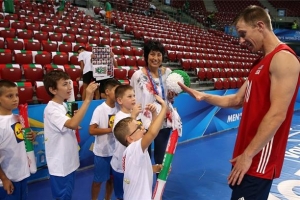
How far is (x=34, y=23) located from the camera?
783 cm

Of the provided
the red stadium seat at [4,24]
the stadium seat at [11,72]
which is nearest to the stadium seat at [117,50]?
the red stadium seat at [4,24]

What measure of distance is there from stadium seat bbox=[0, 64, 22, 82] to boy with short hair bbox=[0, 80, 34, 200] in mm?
3013

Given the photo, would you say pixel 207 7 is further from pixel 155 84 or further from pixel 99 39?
pixel 155 84

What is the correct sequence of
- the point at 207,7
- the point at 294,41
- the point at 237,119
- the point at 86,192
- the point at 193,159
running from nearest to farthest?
the point at 86,192 → the point at 193,159 → the point at 237,119 → the point at 294,41 → the point at 207,7

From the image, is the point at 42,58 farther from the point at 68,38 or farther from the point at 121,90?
the point at 121,90

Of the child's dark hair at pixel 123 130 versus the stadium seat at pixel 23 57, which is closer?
the child's dark hair at pixel 123 130

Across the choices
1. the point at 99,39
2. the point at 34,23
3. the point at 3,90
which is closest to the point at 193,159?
the point at 3,90

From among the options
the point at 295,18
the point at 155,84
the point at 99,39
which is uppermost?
the point at 295,18

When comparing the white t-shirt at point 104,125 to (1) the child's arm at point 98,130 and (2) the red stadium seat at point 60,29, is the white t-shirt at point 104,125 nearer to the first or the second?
(1) the child's arm at point 98,130

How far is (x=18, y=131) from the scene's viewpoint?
214cm

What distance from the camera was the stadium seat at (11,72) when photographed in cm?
476

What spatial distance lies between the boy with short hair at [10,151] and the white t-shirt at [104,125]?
2.21 ft

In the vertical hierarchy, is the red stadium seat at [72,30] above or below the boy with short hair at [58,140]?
above

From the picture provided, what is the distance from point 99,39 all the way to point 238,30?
7.20 metres
